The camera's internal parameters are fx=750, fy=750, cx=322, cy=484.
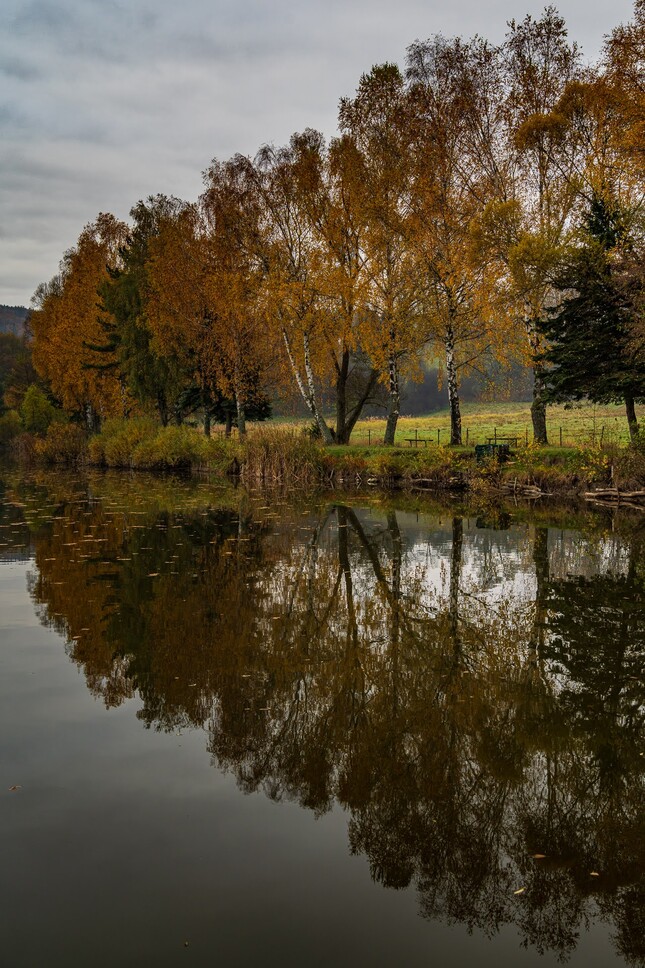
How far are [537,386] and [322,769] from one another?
25067 millimetres

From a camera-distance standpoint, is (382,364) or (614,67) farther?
(382,364)

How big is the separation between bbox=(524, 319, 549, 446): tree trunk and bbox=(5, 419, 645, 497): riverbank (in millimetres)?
1377

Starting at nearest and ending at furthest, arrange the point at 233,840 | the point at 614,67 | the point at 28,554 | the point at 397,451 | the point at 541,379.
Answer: the point at 233,840, the point at 28,554, the point at 614,67, the point at 541,379, the point at 397,451

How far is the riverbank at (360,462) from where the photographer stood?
2431 centimetres

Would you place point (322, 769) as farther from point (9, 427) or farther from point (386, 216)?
point (9, 427)

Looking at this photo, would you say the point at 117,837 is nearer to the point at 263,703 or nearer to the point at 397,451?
the point at 263,703

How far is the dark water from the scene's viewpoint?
13.5 feet

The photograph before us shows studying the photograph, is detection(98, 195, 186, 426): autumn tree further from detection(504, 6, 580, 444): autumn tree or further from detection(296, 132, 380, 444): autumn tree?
detection(504, 6, 580, 444): autumn tree

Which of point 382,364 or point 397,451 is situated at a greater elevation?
point 382,364

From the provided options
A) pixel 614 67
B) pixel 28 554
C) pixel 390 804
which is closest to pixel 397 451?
pixel 614 67

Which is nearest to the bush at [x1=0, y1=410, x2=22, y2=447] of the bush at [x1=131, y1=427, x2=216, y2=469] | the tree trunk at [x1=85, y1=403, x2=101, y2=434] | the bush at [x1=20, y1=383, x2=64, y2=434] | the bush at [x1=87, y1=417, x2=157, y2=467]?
the bush at [x1=20, y1=383, x2=64, y2=434]

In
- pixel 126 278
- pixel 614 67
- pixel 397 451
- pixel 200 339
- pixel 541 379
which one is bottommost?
pixel 397 451

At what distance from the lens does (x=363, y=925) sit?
13.5ft

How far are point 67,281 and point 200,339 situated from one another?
2108cm
